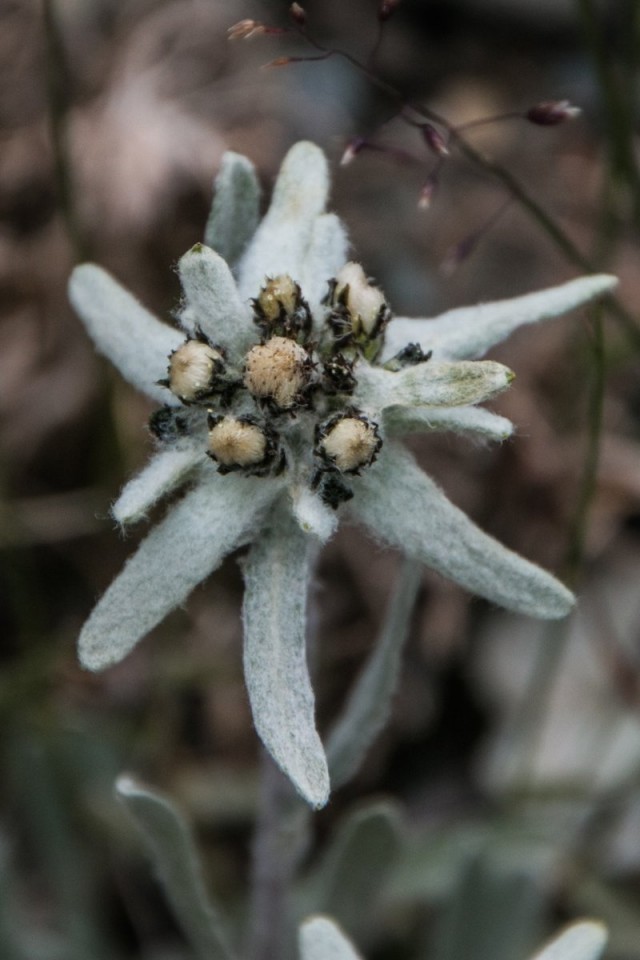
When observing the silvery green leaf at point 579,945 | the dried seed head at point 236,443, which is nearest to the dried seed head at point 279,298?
the dried seed head at point 236,443

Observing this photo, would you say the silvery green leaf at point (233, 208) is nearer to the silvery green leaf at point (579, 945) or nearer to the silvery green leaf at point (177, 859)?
the silvery green leaf at point (177, 859)

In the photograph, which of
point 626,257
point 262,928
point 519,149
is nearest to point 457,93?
point 519,149

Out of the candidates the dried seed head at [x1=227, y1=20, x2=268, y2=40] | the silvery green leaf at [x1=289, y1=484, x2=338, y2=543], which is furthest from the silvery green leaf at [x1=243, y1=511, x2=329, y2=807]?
the dried seed head at [x1=227, y1=20, x2=268, y2=40]

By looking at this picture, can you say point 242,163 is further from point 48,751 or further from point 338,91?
point 338,91

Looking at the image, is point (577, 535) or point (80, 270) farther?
point (577, 535)

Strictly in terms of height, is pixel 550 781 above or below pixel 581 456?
below

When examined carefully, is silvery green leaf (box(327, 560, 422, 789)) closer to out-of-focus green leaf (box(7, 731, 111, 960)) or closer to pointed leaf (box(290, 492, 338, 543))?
pointed leaf (box(290, 492, 338, 543))
